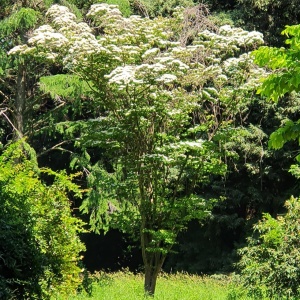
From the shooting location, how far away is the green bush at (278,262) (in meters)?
9.66

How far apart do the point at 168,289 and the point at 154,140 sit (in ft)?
11.2

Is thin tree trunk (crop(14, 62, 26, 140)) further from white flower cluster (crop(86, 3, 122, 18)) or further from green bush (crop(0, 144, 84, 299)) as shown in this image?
green bush (crop(0, 144, 84, 299))

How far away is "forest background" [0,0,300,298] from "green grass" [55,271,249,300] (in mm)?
918

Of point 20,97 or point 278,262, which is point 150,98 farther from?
point 20,97

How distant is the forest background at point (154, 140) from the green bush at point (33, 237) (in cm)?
2

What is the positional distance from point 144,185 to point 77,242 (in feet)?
9.66

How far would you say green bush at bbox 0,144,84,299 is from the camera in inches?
237

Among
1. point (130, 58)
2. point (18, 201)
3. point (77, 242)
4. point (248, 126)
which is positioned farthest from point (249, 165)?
point (18, 201)

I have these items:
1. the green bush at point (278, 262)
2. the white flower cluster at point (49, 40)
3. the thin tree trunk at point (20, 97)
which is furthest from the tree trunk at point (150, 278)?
the thin tree trunk at point (20, 97)

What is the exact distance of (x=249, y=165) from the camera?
16906 millimetres

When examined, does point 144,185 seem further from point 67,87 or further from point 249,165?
point 249,165

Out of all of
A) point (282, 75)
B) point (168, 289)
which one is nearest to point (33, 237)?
point (282, 75)

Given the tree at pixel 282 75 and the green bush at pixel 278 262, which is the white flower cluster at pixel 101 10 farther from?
the tree at pixel 282 75

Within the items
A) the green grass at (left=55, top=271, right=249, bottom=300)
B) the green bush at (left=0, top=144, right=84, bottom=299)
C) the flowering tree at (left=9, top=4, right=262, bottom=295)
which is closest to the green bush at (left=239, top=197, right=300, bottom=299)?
the green grass at (left=55, top=271, right=249, bottom=300)
